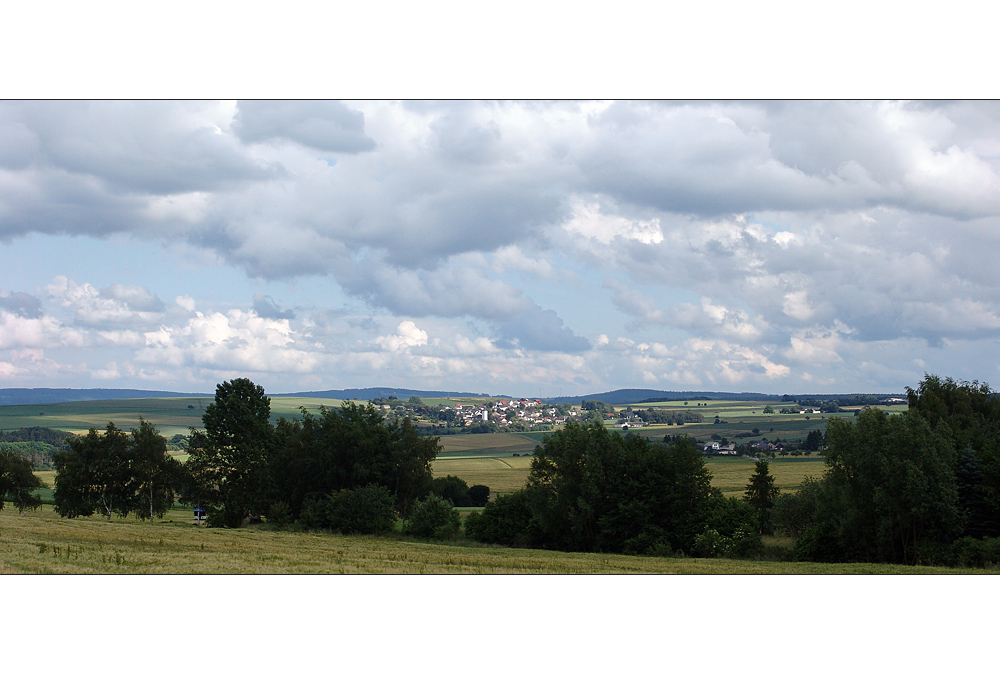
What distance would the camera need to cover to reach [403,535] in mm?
58719

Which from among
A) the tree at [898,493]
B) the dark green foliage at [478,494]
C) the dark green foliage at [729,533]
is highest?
the tree at [898,493]

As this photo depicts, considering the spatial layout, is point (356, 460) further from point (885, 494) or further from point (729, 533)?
point (885, 494)

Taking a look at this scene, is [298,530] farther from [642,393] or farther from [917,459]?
[917,459]

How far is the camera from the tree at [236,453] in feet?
237

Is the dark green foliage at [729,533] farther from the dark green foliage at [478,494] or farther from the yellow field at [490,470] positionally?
the dark green foliage at [478,494]

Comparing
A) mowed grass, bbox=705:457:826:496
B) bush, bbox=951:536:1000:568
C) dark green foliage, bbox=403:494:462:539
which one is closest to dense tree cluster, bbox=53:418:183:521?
dark green foliage, bbox=403:494:462:539

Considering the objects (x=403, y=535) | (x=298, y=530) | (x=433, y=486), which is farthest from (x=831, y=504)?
(x=298, y=530)

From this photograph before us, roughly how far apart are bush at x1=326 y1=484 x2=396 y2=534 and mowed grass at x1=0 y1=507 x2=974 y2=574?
17780mm

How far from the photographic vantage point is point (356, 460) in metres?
67.9

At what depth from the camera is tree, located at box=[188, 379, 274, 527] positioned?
72.2 meters

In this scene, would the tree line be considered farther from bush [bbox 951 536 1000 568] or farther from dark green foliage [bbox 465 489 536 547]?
bush [bbox 951 536 1000 568]

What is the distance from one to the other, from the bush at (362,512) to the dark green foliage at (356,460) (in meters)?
3.82

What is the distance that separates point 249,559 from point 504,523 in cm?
3353

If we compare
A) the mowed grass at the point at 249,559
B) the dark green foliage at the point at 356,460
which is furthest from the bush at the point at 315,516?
the mowed grass at the point at 249,559
